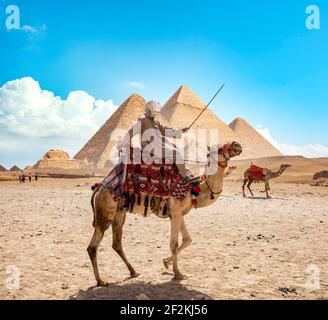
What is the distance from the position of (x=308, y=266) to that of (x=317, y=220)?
16.5 ft

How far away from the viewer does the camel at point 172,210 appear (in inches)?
184

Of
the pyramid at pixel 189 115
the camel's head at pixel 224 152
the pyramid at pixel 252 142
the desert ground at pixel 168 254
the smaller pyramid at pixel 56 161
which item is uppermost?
the pyramid at pixel 189 115

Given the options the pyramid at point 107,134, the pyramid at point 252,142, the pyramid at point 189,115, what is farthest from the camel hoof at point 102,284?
the pyramid at point 252,142

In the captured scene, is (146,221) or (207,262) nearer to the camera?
(207,262)

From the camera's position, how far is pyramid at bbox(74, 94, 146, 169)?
11412 cm

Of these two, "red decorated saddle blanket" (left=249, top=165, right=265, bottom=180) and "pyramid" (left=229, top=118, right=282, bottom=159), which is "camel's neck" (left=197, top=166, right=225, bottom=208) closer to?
"red decorated saddle blanket" (left=249, top=165, right=265, bottom=180)

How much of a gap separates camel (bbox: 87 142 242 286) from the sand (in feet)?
1.25

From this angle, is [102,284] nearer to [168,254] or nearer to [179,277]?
[179,277]

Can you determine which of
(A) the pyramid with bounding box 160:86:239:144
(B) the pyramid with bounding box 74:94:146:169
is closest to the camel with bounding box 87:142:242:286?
(B) the pyramid with bounding box 74:94:146:169

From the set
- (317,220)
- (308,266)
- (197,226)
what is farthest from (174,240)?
(317,220)

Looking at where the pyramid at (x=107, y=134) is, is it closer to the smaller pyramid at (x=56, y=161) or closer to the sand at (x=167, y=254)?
the smaller pyramid at (x=56, y=161)

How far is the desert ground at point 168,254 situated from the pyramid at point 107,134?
102401 mm

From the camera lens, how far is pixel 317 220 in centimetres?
1005
